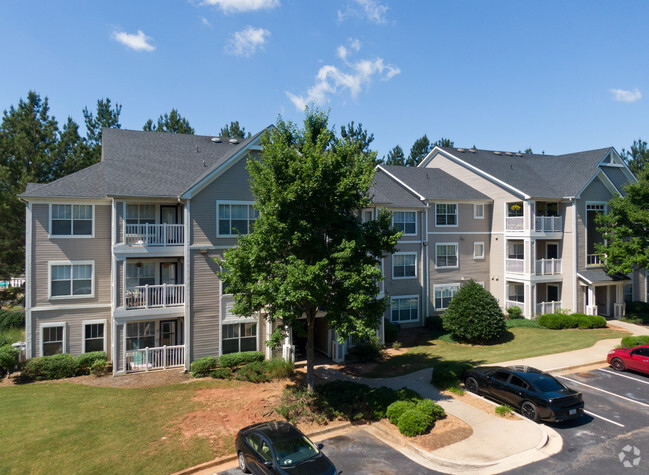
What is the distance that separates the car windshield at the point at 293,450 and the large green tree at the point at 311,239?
420cm

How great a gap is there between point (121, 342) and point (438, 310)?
2130 centimetres

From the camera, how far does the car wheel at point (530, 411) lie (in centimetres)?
1391

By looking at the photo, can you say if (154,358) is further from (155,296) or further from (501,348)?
(501,348)

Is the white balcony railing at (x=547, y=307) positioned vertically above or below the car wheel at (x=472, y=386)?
above

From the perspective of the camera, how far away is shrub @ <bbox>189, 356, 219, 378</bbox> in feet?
62.0

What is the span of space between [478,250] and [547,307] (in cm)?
641

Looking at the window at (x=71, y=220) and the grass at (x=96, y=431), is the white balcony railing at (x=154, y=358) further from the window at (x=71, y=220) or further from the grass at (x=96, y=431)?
the window at (x=71, y=220)

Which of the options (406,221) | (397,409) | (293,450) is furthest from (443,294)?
(293,450)

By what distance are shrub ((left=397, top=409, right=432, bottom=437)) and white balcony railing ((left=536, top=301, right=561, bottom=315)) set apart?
21175 mm

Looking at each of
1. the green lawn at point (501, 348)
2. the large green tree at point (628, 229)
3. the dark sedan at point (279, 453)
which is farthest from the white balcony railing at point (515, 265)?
the dark sedan at point (279, 453)

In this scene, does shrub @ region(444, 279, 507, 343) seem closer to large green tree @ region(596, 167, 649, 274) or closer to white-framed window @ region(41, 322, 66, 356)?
large green tree @ region(596, 167, 649, 274)

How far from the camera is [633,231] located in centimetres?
2861

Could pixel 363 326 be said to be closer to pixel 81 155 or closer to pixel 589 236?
pixel 589 236

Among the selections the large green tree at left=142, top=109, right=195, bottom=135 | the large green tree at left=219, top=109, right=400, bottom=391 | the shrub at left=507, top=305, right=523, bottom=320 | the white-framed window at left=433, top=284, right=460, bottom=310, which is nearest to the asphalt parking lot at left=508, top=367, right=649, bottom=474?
the large green tree at left=219, top=109, right=400, bottom=391
